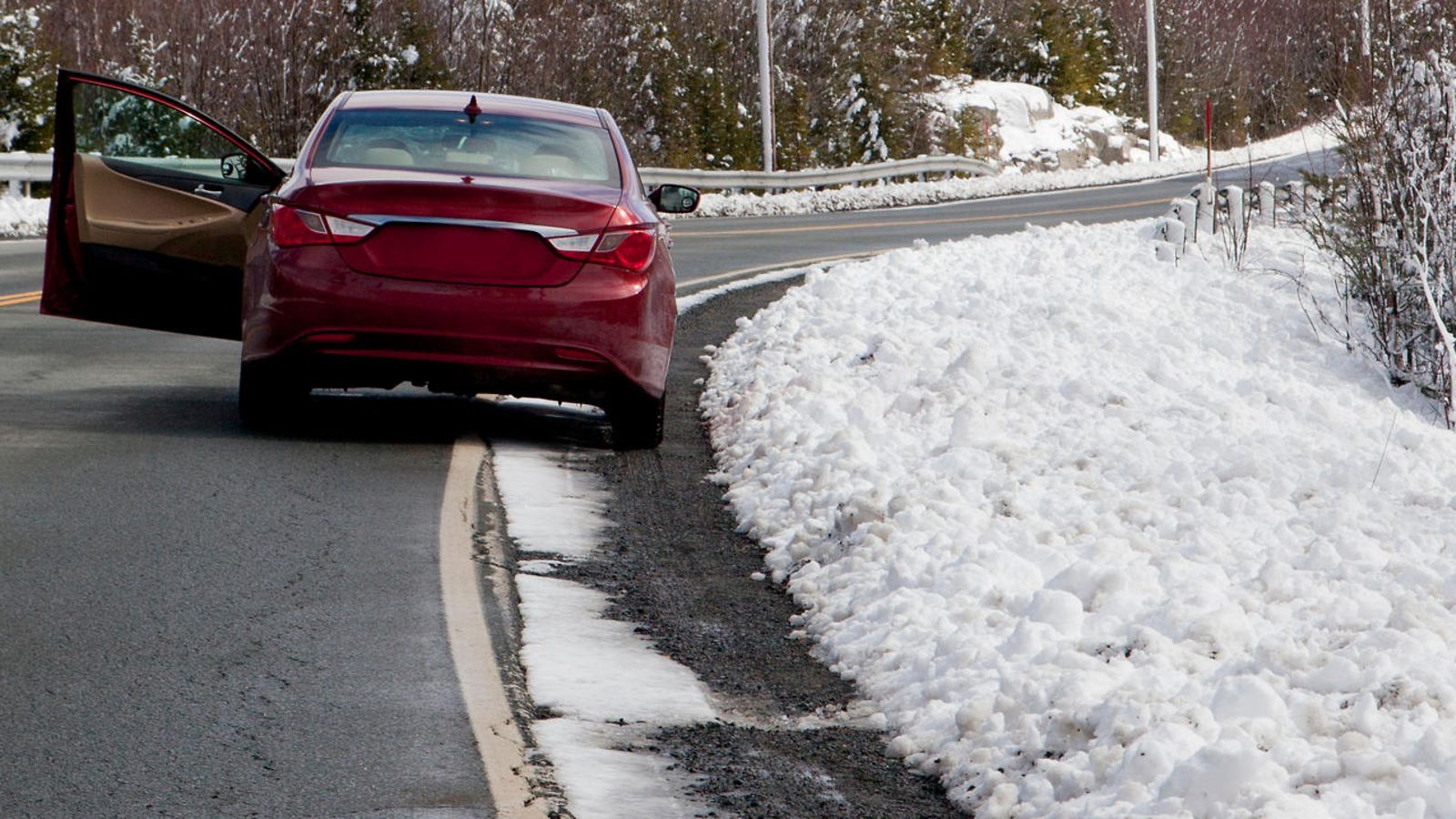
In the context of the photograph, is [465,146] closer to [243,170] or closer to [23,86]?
[243,170]

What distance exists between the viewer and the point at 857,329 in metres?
12.0

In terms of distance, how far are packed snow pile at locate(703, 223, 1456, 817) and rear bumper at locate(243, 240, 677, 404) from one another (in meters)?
0.87

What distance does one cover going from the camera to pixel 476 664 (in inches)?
199

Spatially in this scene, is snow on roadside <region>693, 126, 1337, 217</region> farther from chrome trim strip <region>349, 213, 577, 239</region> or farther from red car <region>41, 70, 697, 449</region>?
chrome trim strip <region>349, 213, 577, 239</region>

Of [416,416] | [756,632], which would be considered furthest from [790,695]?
[416,416]

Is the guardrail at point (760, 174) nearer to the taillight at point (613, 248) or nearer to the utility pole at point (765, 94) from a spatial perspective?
the utility pole at point (765, 94)

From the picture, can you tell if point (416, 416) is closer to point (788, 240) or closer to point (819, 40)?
point (788, 240)

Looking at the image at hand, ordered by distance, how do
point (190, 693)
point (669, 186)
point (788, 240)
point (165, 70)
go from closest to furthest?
point (190, 693), point (669, 186), point (788, 240), point (165, 70)

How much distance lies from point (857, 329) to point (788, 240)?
11.2 metres

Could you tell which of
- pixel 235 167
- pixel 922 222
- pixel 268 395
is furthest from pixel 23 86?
pixel 268 395

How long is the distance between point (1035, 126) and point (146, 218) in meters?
56.9

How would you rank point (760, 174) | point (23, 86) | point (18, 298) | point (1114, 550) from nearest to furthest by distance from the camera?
point (1114, 550) → point (18, 298) → point (23, 86) → point (760, 174)

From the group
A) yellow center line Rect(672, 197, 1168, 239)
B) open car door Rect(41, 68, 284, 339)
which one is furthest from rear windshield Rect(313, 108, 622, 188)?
yellow center line Rect(672, 197, 1168, 239)

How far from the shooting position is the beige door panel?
8992 millimetres
